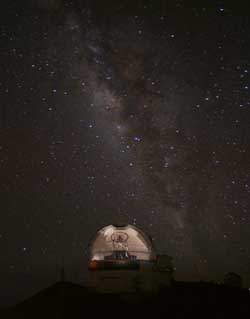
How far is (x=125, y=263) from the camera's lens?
98.4 feet

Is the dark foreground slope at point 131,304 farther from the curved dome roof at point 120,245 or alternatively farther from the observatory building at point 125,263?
the curved dome roof at point 120,245

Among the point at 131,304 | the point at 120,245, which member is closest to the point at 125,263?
the point at 120,245

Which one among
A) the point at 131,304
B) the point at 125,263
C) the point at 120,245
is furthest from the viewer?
the point at 120,245

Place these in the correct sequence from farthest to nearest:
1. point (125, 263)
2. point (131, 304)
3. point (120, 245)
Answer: point (120, 245) < point (125, 263) < point (131, 304)

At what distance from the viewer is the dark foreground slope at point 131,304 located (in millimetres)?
26047

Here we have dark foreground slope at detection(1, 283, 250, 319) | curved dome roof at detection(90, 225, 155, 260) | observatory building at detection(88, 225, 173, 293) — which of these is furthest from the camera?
curved dome roof at detection(90, 225, 155, 260)

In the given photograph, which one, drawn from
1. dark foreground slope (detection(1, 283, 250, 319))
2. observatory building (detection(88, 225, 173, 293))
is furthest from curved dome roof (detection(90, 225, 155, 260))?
dark foreground slope (detection(1, 283, 250, 319))

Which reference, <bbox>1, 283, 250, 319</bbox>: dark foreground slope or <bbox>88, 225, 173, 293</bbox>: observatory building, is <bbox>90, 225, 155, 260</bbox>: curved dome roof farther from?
<bbox>1, 283, 250, 319</bbox>: dark foreground slope

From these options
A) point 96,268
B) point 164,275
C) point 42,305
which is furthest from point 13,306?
point 164,275

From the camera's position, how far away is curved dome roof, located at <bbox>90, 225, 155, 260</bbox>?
101ft


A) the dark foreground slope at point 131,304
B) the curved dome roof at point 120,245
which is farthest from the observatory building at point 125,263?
the dark foreground slope at point 131,304

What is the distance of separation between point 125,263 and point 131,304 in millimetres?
2670

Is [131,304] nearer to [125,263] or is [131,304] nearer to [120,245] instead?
[125,263]

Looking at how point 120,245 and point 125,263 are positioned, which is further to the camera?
point 120,245
